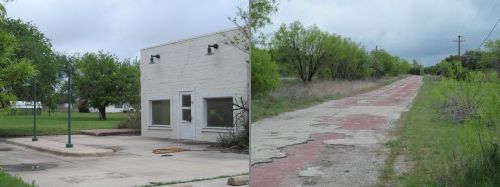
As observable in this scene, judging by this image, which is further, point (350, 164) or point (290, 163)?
point (290, 163)

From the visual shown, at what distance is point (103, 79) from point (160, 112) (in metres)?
4.06

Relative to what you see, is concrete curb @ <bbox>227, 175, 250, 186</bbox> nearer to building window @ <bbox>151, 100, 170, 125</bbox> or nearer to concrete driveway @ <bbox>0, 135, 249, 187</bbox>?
concrete driveway @ <bbox>0, 135, 249, 187</bbox>

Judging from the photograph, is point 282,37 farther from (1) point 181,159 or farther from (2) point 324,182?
(1) point 181,159

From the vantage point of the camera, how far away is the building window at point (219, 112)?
238 inches

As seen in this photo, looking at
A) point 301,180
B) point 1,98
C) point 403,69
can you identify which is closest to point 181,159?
point 1,98

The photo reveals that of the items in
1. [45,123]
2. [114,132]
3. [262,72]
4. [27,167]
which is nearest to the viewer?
[262,72]

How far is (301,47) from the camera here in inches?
128

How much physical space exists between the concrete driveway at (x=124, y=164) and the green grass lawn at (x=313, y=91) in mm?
3334

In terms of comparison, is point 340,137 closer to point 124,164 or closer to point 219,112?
point 219,112

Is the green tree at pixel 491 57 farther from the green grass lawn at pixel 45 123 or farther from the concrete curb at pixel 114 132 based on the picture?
the concrete curb at pixel 114 132

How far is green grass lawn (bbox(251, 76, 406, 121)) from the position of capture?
10.5ft

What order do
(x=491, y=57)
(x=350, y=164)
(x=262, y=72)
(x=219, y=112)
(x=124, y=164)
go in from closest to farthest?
(x=491, y=57)
(x=350, y=164)
(x=262, y=72)
(x=219, y=112)
(x=124, y=164)

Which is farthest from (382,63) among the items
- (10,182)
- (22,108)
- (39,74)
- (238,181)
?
(22,108)

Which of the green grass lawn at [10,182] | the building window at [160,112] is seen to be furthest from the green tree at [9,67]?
the building window at [160,112]
